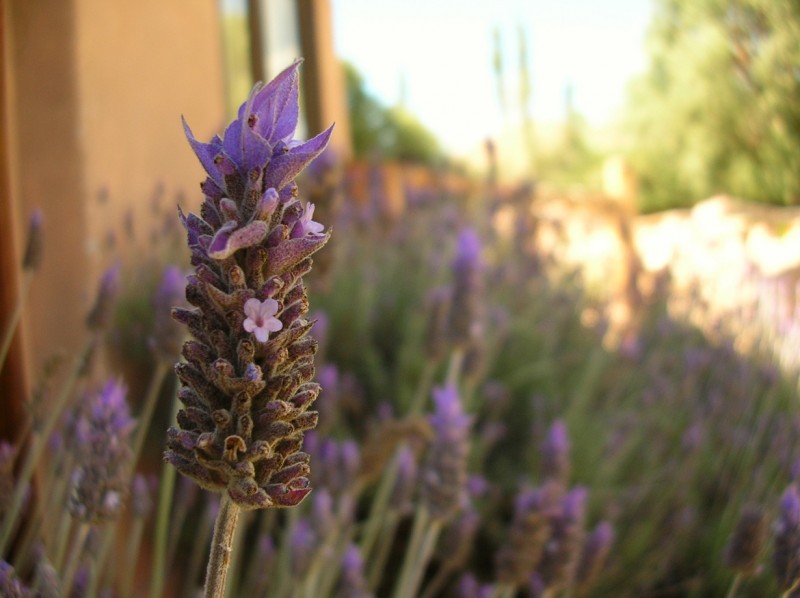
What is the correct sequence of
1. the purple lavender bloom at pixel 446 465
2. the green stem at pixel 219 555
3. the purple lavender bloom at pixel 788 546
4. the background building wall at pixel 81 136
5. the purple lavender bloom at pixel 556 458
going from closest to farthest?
the green stem at pixel 219 555 → the purple lavender bloom at pixel 788 546 → the purple lavender bloom at pixel 446 465 → the purple lavender bloom at pixel 556 458 → the background building wall at pixel 81 136

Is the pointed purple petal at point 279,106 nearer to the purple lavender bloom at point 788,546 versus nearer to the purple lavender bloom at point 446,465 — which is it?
the purple lavender bloom at point 446,465

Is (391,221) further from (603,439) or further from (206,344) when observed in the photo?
(206,344)

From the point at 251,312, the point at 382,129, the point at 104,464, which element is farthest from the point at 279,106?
the point at 382,129

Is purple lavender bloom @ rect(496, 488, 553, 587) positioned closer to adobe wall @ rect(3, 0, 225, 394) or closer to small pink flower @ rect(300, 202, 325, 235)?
small pink flower @ rect(300, 202, 325, 235)

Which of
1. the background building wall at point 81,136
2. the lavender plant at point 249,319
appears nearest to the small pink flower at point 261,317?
the lavender plant at point 249,319

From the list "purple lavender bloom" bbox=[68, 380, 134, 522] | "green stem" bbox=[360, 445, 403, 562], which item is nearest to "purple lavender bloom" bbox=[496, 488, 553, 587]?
"green stem" bbox=[360, 445, 403, 562]

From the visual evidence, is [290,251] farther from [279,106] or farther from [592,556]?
[592,556]

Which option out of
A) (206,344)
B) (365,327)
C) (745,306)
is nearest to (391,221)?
(365,327)
